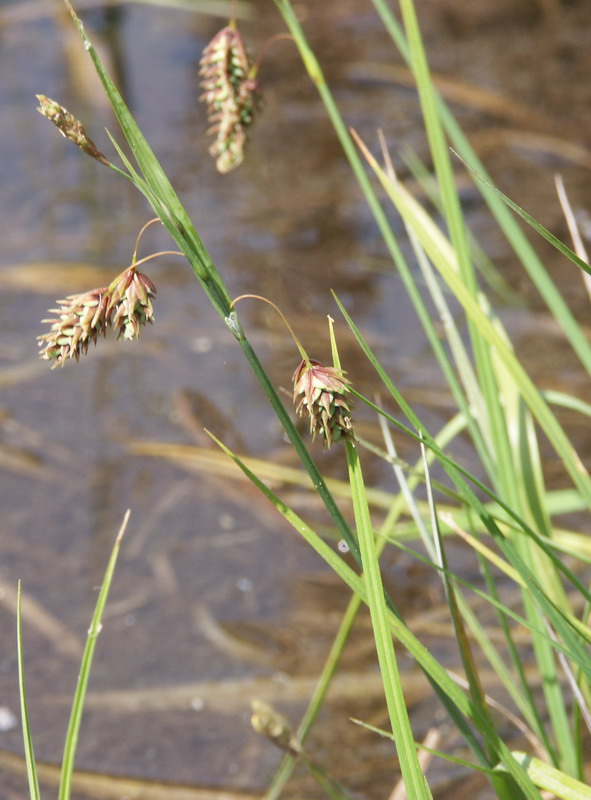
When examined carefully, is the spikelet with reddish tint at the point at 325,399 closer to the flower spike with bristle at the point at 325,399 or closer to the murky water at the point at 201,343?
the flower spike with bristle at the point at 325,399

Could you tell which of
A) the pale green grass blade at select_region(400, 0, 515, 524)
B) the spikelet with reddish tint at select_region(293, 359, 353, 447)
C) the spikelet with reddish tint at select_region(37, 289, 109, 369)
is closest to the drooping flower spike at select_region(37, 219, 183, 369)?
the spikelet with reddish tint at select_region(37, 289, 109, 369)

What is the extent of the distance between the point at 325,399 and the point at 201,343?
177cm

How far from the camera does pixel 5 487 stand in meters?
1.96

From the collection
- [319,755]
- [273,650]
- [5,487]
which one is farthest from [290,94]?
[319,755]

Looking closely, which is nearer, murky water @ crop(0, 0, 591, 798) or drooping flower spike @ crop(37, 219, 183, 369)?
drooping flower spike @ crop(37, 219, 183, 369)

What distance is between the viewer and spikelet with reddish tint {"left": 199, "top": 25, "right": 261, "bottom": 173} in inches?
35.1

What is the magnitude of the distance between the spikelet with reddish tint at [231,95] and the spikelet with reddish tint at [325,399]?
1.17 ft

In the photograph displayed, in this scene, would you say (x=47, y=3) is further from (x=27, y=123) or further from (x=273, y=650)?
(x=273, y=650)

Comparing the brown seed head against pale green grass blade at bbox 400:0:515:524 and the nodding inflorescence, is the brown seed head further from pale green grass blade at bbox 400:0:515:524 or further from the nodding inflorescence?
the nodding inflorescence

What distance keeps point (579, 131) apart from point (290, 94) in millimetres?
1018

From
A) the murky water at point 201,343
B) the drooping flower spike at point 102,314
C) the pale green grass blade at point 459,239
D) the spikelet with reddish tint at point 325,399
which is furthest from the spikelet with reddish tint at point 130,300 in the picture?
the murky water at point 201,343

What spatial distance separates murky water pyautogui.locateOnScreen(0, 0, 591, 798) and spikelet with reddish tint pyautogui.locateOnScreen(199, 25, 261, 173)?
36.3 inches

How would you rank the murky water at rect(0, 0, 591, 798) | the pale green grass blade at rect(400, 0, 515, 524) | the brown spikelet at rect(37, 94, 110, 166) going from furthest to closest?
the murky water at rect(0, 0, 591, 798) → the pale green grass blade at rect(400, 0, 515, 524) → the brown spikelet at rect(37, 94, 110, 166)

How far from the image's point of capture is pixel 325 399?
0.59 meters
